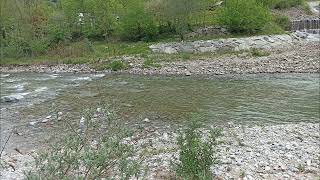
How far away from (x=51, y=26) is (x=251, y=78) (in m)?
31.1

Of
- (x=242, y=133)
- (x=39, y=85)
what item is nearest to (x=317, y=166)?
(x=242, y=133)

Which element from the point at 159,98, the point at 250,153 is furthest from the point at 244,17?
the point at 250,153

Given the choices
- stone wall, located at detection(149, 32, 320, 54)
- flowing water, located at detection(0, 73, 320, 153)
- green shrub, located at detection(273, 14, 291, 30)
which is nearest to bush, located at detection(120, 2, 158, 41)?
stone wall, located at detection(149, 32, 320, 54)

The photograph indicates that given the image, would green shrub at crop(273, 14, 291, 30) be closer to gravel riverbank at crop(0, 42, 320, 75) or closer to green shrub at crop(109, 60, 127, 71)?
gravel riverbank at crop(0, 42, 320, 75)

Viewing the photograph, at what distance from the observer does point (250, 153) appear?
14531 mm

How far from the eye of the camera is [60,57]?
48.2 meters

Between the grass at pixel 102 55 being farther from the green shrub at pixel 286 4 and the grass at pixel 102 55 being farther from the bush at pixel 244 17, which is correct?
the green shrub at pixel 286 4

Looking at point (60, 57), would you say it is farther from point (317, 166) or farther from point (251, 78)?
point (317, 166)

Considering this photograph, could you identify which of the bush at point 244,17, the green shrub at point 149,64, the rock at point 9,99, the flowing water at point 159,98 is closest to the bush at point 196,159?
the flowing water at point 159,98

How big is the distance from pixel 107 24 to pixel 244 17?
16.9m

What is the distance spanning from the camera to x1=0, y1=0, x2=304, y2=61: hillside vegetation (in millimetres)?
50344

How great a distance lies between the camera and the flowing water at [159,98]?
21.0 metres

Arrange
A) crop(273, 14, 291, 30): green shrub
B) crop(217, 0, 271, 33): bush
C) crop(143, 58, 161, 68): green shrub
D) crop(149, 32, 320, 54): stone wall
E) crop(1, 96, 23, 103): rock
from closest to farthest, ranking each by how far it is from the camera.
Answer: crop(1, 96, 23, 103): rock → crop(143, 58, 161, 68): green shrub → crop(149, 32, 320, 54): stone wall → crop(217, 0, 271, 33): bush → crop(273, 14, 291, 30): green shrub

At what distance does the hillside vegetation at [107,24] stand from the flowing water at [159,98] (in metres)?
13.2
